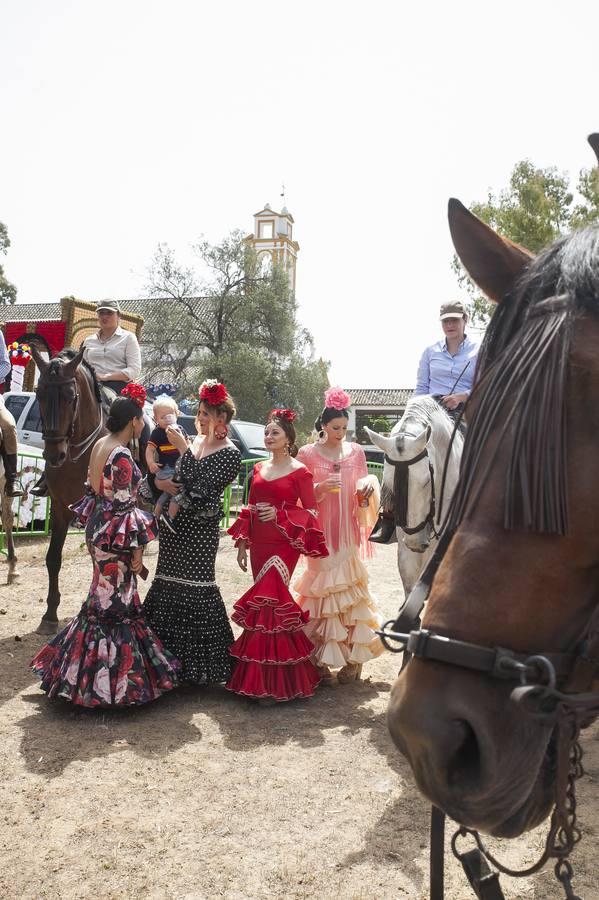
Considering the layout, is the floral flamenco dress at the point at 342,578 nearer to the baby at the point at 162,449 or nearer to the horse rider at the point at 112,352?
the baby at the point at 162,449

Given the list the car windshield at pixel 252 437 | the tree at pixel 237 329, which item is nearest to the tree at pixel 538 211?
the car windshield at pixel 252 437

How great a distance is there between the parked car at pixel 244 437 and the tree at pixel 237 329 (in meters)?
16.3

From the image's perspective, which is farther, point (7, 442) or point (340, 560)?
point (7, 442)

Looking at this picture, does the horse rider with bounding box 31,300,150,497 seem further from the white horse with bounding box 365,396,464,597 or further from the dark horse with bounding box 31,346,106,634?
the white horse with bounding box 365,396,464,597

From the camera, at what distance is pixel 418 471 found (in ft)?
14.9

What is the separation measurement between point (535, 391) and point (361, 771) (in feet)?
11.3

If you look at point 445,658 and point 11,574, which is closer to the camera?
point 445,658

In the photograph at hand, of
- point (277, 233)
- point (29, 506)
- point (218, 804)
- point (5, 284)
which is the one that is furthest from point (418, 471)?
point (277, 233)

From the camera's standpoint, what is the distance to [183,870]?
2.91m

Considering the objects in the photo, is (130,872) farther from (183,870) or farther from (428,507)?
(428,507)

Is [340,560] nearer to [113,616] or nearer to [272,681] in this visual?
[272,681]

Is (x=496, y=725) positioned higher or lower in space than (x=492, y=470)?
lower

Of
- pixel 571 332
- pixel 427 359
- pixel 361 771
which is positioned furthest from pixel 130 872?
pixel 427 359

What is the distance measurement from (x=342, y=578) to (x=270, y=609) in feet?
2.39
